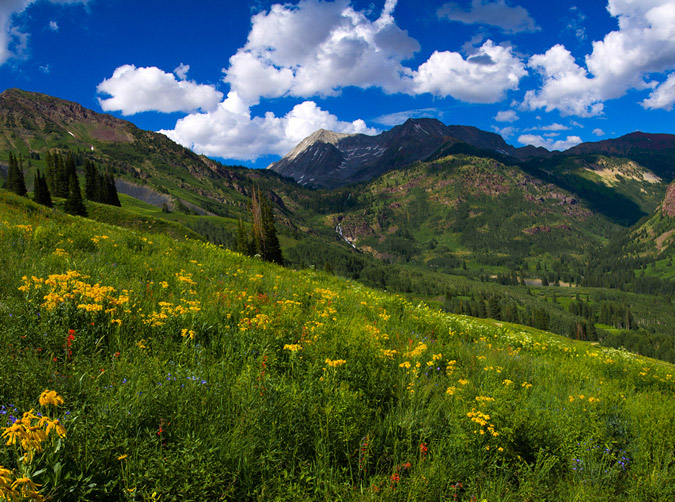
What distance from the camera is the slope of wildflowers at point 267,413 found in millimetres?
2951

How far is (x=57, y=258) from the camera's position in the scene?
7.95 meters

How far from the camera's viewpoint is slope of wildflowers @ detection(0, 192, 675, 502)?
116 inches

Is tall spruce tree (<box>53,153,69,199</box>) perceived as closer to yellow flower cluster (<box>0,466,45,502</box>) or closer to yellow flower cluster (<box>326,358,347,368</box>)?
yellow flower cluster (<box>326,358,347,368</box>)

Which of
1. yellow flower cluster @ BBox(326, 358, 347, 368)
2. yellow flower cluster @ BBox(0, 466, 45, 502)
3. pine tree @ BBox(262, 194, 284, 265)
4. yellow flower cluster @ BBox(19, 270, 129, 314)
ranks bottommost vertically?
yellow flower cluster @ BBox(326, 358, 347, 368)

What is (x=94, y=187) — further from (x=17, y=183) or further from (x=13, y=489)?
(x=13, y=489)

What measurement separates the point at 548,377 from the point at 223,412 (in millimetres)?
7072

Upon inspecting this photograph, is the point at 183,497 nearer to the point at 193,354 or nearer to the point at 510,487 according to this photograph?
the point at 193,354

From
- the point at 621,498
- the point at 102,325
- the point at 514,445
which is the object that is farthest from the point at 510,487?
the point at 102,325

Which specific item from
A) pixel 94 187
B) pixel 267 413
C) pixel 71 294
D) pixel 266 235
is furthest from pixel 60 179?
pixel 267 413

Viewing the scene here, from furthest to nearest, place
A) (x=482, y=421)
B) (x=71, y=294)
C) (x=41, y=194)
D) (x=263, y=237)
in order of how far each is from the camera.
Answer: (x=263, y=237) → (x=41, y=194) → (x=71, y=294) → (x=482, y=421)

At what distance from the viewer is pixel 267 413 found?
3.82 metres

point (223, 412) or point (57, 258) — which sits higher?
point (57, 258)

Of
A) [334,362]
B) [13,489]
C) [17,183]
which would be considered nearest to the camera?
[13,489]

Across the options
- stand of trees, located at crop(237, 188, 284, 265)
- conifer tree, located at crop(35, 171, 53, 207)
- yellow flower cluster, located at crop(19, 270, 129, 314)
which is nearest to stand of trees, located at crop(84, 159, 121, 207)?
conifer tree, located at crop(35, 171, 53, 207)
